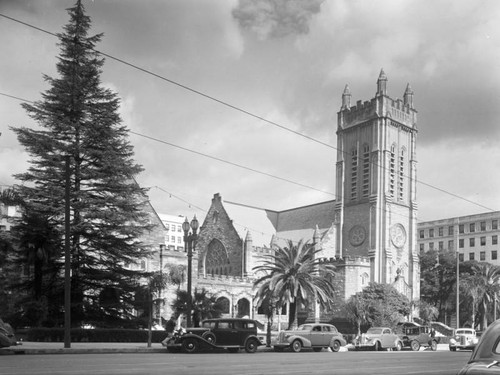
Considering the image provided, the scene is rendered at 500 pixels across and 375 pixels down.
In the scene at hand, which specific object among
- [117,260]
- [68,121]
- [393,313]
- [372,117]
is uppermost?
[372,117]

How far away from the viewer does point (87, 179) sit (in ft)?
127

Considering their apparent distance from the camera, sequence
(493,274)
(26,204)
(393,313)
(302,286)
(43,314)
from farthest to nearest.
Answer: (493,274) → (393,313) → (302,286) → (26,204) → (43,314)

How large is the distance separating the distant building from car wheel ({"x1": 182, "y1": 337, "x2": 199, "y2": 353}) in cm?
7628

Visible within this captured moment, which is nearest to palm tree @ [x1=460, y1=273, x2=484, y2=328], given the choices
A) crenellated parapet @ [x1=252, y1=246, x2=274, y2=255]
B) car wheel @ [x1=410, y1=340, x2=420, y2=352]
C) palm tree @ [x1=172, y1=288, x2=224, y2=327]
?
crenellated parapet @ [x1=252, y1=246, x2=274, y2=255]

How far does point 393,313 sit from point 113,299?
104 ft

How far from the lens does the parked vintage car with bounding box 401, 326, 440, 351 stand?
38.6 m

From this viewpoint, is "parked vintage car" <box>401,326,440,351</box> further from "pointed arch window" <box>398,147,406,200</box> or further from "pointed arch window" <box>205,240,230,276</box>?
"pointed arch window" <box>398,147,406,200</box>

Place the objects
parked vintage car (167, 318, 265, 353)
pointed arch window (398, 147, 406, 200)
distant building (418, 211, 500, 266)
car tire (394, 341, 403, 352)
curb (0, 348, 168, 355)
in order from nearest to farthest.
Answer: curb (0, 348, 168, 355), parked vintage car (167, 318, 265, 353), car tire (394, 341, 403, 352), pointed arch window (398, 147, 406, 200), distant building (418, 211, 500, 266)

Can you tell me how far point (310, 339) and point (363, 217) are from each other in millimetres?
47021

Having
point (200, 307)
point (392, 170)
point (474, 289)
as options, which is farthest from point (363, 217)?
point (200, 307)

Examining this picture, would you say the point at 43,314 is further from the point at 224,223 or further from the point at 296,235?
the point at 296,235

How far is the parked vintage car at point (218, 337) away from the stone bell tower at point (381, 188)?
48.6m

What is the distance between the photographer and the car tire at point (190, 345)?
85.3 feet

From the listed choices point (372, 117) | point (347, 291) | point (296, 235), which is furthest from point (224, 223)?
point (372, 117)
